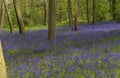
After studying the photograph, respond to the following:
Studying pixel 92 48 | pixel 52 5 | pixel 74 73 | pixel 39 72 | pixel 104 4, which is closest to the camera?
pixel 74 73

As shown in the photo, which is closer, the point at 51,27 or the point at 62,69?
the point at 62,69

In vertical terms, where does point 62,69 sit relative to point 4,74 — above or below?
below

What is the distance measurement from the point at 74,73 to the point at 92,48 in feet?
16.0

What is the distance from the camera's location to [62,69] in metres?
8.30

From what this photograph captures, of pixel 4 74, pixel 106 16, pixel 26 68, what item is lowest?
pixel 106 16

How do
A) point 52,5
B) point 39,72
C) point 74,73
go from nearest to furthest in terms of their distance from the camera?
1. point 74,73
2. point 39,72
3. point 52,5

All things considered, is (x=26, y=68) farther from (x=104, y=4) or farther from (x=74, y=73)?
(x=104, y=4)

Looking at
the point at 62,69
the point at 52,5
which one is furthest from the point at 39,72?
the point at 52,5

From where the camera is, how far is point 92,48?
12.4 metres

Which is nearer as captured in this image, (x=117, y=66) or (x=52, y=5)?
(x=117, y=66)

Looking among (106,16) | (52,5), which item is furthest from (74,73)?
(106,16)

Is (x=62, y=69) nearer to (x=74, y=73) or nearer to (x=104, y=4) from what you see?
(x=74, y=73)

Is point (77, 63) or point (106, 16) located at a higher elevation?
point (77, 63)

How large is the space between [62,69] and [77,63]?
35.5 inches
